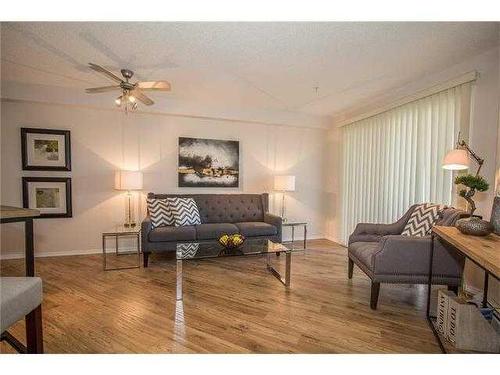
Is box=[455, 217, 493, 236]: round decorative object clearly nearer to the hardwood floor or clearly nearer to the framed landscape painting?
the hardwood floor

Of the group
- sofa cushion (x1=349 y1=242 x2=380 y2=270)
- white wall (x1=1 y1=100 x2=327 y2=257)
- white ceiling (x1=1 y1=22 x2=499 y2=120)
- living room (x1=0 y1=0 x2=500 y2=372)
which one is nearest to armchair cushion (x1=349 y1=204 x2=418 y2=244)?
living room (x1=0 y1=0 x2=500 y2=372)

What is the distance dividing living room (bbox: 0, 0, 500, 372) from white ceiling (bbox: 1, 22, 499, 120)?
0.02 meters

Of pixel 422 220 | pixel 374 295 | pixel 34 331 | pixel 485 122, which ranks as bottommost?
pixel 374 295

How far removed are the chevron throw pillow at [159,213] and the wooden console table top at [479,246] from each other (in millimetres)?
3239

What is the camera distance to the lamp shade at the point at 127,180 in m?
3.69

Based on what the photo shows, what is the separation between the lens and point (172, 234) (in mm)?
3449

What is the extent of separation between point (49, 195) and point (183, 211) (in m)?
1.97

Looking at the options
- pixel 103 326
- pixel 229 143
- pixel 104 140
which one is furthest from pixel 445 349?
pixel 104 140

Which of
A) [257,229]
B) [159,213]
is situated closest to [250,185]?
[257,229]

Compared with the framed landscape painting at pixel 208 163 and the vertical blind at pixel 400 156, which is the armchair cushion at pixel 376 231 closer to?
the vertical blind at pixel 400 156

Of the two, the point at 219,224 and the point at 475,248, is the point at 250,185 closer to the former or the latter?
the point at 219,224

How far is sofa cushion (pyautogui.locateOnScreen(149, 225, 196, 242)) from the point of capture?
338 cm
